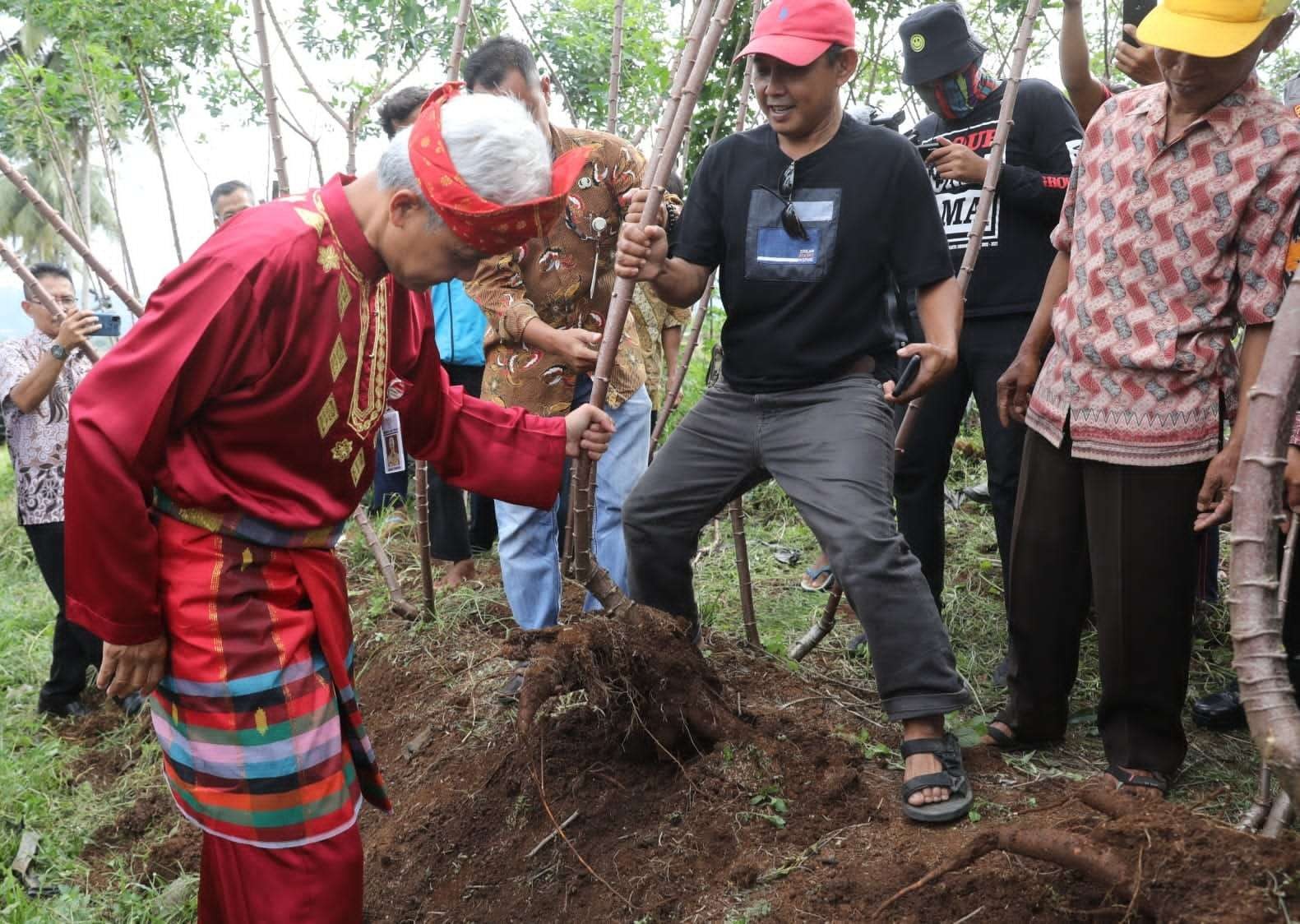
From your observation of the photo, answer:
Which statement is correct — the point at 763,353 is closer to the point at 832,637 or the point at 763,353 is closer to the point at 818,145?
the point at 818,145

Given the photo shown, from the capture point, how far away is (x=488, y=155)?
1910mm

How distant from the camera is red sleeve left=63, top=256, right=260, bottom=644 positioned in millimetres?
1778

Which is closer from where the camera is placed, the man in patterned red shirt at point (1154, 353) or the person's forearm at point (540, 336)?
the man in patterned red shirt at point (1154, 353)

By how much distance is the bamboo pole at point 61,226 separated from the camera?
306cm

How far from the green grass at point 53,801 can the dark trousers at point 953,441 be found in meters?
2.41

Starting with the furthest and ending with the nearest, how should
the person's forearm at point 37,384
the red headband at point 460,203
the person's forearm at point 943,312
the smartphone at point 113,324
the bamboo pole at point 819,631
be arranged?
the smartphone at point 113,324
the person's forearm at point 37,384
the bamboo pole at point 819,631
the person's forearm at point 943,312
the red headband at point 460,203

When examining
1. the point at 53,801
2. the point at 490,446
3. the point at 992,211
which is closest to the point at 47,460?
the point at 53,801

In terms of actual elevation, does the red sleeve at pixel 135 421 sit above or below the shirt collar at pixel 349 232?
below

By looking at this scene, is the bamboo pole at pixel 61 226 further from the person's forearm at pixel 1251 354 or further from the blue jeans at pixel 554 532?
the person's forearm at pixel 1251 354

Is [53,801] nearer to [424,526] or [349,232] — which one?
[424,526]

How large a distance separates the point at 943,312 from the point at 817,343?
0.32 metres

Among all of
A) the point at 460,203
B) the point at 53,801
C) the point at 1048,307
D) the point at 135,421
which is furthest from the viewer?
the point at 53,801

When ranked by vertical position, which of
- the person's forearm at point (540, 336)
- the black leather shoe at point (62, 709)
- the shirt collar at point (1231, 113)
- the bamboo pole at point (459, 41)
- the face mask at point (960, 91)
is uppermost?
the bamboo pole at point (459, 41)

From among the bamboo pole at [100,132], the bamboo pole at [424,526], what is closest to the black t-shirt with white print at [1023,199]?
the bamboo pole at [424,526]
